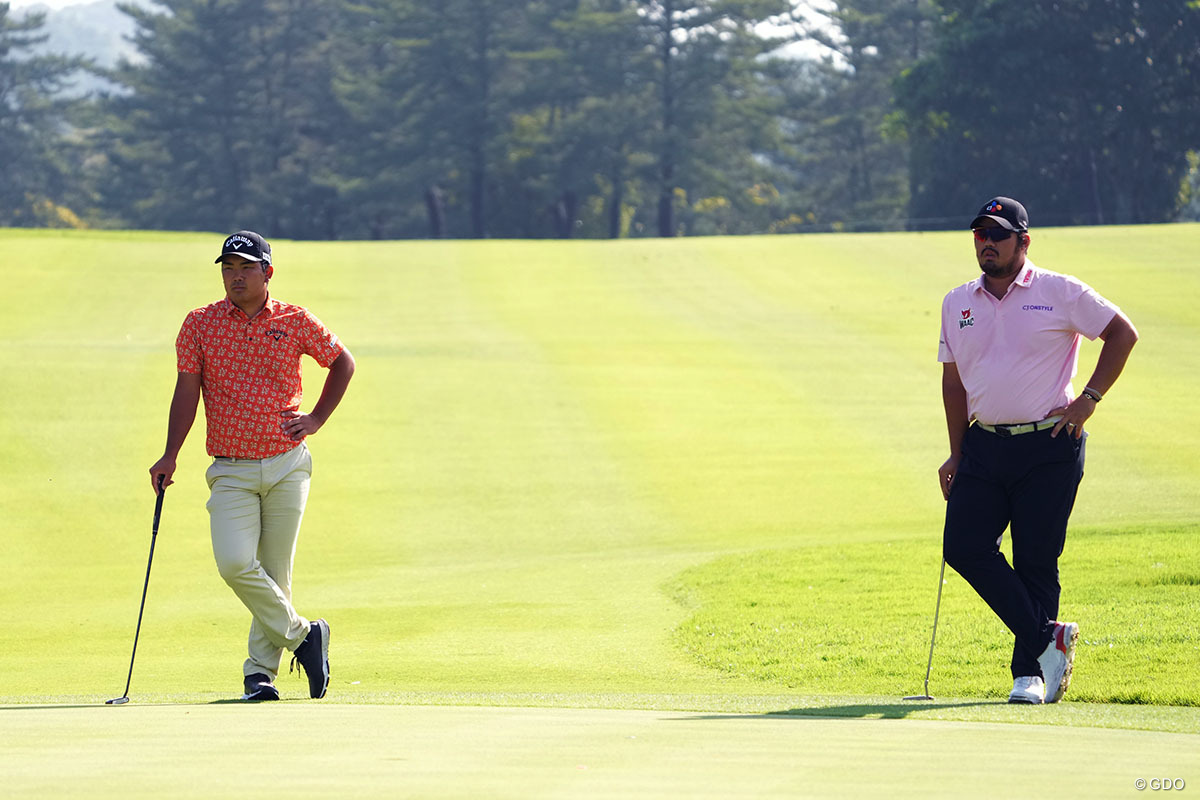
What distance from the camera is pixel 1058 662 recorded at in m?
6.46

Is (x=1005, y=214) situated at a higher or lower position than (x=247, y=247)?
higher

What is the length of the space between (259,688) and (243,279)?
1657 mm

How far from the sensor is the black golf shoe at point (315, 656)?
7.06m

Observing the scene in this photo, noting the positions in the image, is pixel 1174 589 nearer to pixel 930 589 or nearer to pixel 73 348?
pixel 930 589

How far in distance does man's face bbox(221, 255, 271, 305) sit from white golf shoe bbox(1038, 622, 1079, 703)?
3.42 m

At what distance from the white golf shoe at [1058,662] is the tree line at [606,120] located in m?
64.1

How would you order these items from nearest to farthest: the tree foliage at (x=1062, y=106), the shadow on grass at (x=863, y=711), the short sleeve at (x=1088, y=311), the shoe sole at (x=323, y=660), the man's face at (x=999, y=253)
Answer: the shadow on grass at (x=863, y=711) → the short sleeve at (x=1088, y=311) → the man's face at (x=999, y=253) → the shoe sole at (x=323, y=660) → the tree foliage at (x=1062, y=106)

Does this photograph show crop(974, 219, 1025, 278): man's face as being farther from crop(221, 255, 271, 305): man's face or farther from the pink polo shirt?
crop(221, 255, 271, 305): man's face

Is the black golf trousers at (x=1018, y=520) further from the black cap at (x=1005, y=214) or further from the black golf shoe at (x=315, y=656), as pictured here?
the black golf shoe at (x=315, y=656)

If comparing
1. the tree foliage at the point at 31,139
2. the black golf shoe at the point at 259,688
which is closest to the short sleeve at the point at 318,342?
the black golf shoe at the point at 259,688

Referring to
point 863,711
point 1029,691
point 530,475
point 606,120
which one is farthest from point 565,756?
point 606,120

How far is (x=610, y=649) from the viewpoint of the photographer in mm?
8961

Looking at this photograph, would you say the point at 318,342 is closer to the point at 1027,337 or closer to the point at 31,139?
the point at 1027,337

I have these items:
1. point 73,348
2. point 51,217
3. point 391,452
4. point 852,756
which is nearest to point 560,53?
point 51,217
